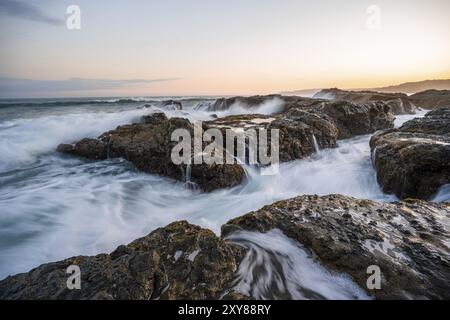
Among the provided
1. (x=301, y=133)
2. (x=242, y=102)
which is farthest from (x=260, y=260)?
(x=242, y=102)

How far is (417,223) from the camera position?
3.29 metres

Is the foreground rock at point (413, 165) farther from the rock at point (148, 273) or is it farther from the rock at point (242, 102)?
the rock at point (242, 102)

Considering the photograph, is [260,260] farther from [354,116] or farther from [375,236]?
[354,116]

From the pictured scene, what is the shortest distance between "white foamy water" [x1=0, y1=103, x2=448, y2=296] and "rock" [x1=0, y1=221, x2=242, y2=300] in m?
2.09

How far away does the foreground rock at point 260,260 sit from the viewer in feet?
7.77

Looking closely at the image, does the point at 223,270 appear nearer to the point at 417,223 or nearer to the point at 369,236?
the point at 369,236

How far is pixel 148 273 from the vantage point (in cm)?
245

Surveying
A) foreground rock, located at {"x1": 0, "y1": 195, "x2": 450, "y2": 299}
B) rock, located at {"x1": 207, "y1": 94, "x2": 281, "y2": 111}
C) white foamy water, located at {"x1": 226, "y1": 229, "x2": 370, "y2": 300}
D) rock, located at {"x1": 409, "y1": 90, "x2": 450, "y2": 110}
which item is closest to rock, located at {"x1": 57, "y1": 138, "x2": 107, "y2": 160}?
foreground rock, located at {"x1": 0, "y1": 195, "x2": 450, "y2": 299}

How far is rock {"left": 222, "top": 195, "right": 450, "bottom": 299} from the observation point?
246 cm

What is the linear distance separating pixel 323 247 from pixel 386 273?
0.56 m

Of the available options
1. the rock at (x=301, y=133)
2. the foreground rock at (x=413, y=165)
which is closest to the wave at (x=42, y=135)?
the rock at (x=301, y=133)

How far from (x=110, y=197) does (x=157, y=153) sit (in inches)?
62.9

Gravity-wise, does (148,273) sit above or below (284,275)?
above

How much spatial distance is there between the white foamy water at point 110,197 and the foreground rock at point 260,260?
2139 mm
